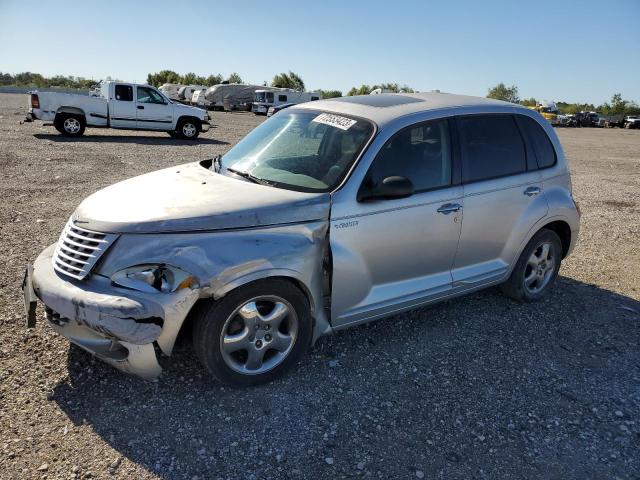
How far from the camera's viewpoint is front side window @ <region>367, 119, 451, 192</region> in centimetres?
363

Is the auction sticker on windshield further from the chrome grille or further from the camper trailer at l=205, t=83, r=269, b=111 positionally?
the camper trailer at l=205, t=83, r=269, b=111

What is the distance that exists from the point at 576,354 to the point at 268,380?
247 cm

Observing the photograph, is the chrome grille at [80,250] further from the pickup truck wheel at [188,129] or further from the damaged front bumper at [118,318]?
the pickup truck wheel at [188,129]

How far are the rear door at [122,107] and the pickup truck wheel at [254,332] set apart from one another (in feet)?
52.7

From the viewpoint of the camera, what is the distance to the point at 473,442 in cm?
292

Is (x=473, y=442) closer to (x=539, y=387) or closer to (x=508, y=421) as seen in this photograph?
(x=508, y=421)

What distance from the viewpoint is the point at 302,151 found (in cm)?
392

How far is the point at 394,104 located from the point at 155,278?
236 cm

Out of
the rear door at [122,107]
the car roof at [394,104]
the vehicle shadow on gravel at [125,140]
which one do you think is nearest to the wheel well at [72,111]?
the vehicle shadow on gravel at [125,140]

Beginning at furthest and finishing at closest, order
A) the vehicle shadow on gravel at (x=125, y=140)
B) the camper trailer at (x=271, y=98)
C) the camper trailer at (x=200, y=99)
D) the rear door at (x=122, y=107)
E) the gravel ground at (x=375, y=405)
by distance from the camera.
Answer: the camper trailer at (x=200, y=99) < the camper trailer at (x=271, y=98) < the rear door at (x=122, y=107) < the vehicle shadow on gravel at (x=125, y=140) < the gravel ground at (x=375, y=405)

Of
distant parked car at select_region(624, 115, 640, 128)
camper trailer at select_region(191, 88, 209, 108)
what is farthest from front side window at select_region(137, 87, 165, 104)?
distant parked car at select_region(624, 115, 640, 128)

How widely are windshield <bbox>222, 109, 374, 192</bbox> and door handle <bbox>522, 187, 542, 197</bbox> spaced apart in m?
1.66

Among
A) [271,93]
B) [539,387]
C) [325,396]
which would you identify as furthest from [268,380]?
[271,93]

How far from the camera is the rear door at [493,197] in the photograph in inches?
161
